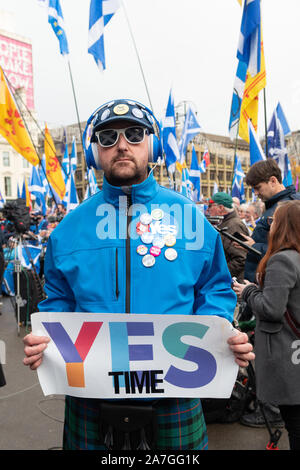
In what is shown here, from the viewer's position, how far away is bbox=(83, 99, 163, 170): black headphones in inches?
66.9

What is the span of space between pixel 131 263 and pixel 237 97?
17.3ft

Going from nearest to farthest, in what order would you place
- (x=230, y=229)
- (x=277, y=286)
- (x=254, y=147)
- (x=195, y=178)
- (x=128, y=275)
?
(x=128, y=275) < (x=277, y=286) < (x=230, y=229) < (x=254, y=147) < (x=195, y=178)

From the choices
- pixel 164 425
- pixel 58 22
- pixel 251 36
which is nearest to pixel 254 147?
pixel 251 36

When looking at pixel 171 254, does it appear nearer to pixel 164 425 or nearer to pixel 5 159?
pixel 164 425

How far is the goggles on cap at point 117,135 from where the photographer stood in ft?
5.65

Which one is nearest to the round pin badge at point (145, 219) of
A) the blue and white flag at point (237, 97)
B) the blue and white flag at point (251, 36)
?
the blue and white flag at point (251, 36)

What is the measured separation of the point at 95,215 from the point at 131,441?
98 centimetres

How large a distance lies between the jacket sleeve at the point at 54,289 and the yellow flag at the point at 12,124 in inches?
255

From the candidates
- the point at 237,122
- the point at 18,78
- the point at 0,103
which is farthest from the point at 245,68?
the point at 18,78

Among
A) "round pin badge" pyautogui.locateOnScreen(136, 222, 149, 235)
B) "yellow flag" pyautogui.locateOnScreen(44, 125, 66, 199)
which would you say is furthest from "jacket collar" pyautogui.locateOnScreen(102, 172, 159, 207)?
"yellow flag" pyautogui.locateOnScreen(44, 125, 66, 199)

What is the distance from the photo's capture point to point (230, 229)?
4.45 meters

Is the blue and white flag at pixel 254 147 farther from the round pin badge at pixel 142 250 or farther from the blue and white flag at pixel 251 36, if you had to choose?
the round pin badge at pixel 142 250

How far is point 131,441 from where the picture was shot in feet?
5.15

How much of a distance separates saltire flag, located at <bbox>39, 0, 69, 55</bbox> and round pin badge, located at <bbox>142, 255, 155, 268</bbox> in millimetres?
6731
